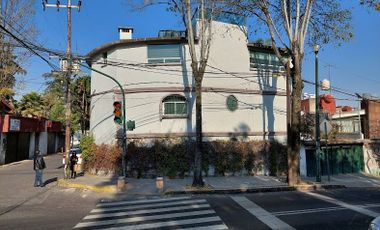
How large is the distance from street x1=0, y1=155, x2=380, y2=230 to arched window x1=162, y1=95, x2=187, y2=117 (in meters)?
6.93

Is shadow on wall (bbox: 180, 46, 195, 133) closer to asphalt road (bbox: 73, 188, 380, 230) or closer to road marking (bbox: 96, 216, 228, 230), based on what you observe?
asphalt road (bbox: 73, 188, 380, 230)

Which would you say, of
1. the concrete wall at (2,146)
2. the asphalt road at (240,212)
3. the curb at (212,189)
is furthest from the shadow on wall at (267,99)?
the concrete wall at (2,146)

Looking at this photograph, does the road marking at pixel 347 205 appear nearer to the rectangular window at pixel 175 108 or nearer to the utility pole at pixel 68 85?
the rectangular window at pixel 175 108

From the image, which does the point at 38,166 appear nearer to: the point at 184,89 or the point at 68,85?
the point at 68,85

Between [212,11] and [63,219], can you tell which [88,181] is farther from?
[212,11]

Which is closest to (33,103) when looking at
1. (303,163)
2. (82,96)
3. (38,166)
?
(82,96)

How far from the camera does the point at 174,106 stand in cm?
2112

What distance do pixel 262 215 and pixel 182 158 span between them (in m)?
9.66

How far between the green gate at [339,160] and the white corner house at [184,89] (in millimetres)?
2425

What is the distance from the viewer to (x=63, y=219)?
417 inches

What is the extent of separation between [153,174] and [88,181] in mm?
3424

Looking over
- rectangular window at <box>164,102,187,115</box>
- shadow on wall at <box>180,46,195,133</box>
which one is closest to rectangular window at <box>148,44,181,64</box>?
shadow on wall at <box>180,46,195,133</box>

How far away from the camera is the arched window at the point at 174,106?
21078 millimetres

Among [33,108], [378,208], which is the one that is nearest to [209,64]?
[378,208]
